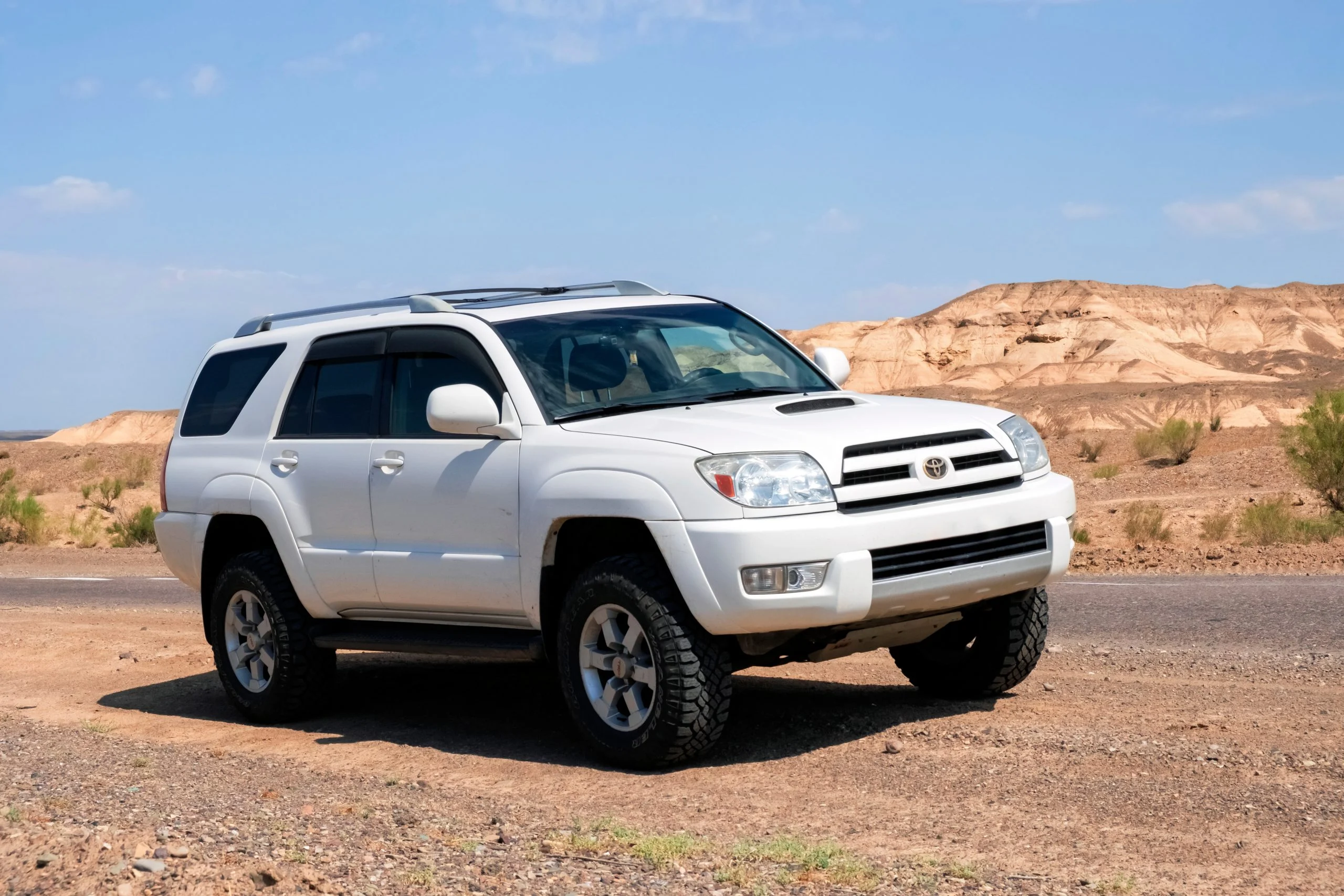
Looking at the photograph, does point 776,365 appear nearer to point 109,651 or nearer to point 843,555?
point 843,555

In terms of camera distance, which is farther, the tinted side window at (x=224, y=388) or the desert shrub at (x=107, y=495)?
the desert shrub at (x=107, y=495)

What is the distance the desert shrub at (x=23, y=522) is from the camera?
26.8m

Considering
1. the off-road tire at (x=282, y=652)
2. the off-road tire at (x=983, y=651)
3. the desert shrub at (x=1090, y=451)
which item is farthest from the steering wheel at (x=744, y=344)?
the desert shrub at (x=1090, y=451)

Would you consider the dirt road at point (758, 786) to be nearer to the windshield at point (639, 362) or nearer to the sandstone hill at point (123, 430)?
the windshield at point (639, 362)

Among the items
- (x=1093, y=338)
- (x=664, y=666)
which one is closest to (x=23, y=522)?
(x=664, y=666)

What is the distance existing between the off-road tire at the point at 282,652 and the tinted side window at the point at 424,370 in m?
1.20

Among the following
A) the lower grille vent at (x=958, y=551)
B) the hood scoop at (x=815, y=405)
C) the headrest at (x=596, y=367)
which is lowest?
the lower grille vent at (x=958, y=551)

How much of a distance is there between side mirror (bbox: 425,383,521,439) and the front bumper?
3.34 ft

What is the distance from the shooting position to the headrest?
7164 millimetres

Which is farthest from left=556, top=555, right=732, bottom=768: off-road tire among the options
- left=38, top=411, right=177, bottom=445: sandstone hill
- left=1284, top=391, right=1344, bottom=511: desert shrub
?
left=38, top=411, right=177, bottom=445: sandstone hill

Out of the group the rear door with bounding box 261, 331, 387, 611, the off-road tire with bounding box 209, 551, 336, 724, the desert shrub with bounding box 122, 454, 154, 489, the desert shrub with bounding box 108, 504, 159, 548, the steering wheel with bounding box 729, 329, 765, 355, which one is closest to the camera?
the rear door with bounding box 261, 331, 387, 611

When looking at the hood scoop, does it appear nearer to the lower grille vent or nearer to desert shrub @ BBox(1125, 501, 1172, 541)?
the lower grille vent

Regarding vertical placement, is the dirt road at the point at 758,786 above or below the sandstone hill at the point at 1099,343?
below

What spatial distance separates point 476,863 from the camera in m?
4.79
